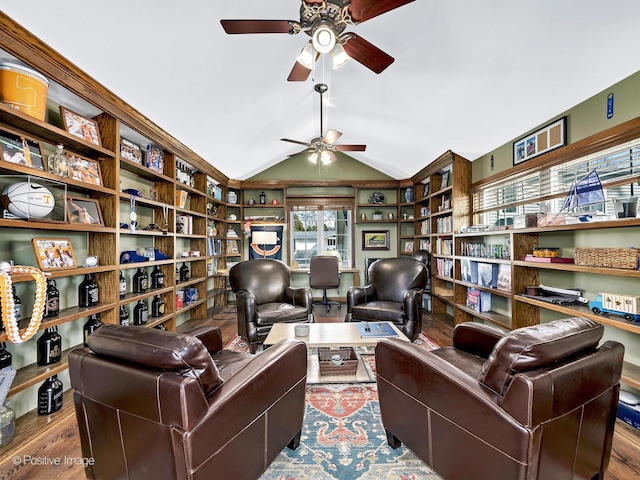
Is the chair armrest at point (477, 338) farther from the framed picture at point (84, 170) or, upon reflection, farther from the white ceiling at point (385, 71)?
the framed picture at point (84, 170)

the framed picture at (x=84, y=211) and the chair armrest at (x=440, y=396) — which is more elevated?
the framed picture at (x=84, y=211)

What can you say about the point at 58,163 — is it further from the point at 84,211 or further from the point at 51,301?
the point at 51,301

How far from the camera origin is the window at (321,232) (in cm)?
639

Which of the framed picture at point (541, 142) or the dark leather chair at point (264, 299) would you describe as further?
the dark leather chair at point (264, 299)

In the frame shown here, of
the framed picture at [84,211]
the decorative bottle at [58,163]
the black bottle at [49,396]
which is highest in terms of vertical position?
the decorative bottle at [58,163]

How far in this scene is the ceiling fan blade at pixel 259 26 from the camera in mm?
1758

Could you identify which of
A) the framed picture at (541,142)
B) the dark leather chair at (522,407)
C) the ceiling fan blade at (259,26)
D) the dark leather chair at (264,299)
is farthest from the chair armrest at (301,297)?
the framed picture at (541,142)

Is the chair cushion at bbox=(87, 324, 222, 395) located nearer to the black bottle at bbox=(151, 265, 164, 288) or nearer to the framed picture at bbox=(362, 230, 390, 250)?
the black bottle at bbox=(151, 265, 164, 288)

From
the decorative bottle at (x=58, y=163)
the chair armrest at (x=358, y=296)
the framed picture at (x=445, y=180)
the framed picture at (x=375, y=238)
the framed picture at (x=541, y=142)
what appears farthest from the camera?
the framed picture at (x=375, y=238)

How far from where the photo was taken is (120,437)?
49.9 inches

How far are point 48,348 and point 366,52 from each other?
2.97m

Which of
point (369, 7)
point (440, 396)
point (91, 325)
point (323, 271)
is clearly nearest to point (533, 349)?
point (440, 396)

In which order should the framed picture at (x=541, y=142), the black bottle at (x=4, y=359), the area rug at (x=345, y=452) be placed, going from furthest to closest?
1. the framed picture at (x=541, y=142)
2. the black bottle at (x=4, y=359)
3. the area rug at (x=345, y=452)

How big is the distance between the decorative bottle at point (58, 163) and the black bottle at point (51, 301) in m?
0.78
